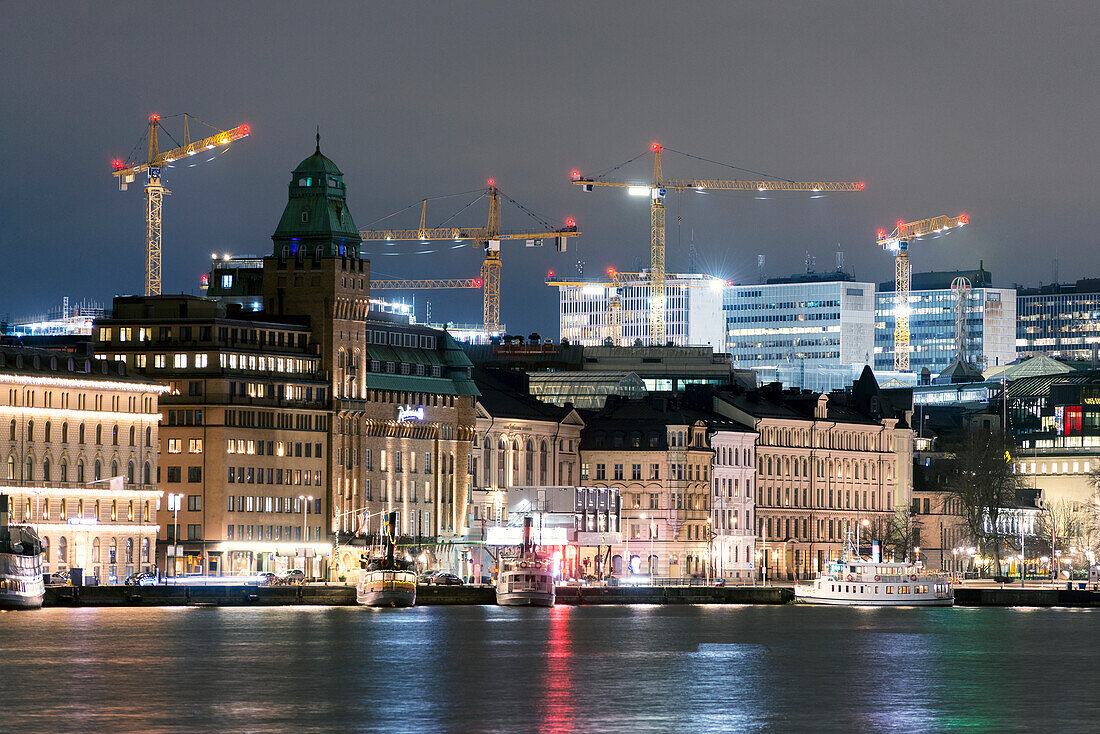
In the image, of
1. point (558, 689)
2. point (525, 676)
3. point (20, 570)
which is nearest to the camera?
point (558, 689)

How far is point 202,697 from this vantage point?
10981cm

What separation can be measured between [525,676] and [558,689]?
25.1ft

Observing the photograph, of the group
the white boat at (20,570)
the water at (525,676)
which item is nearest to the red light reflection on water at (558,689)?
the water at (525,676)

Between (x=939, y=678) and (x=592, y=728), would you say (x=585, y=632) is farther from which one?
(x=592, y=728)

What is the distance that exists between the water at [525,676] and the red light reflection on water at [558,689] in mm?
158

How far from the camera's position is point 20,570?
187 m

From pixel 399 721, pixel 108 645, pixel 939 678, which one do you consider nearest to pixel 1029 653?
pixel 939 678

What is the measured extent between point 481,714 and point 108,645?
4339 cm

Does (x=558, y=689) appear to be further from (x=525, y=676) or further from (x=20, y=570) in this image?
(x=20, y=570)

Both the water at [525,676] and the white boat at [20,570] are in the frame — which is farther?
the white boat at [20,570]

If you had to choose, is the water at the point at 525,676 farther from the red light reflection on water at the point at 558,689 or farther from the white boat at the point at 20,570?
the white boat at the point at 20,570

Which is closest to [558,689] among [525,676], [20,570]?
[525,676]

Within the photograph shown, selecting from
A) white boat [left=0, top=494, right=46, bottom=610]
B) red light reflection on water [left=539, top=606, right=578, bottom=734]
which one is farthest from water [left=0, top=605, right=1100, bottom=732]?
white boat [left=0, top=494, right=46, bottom=610]

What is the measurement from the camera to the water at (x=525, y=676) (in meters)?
102
